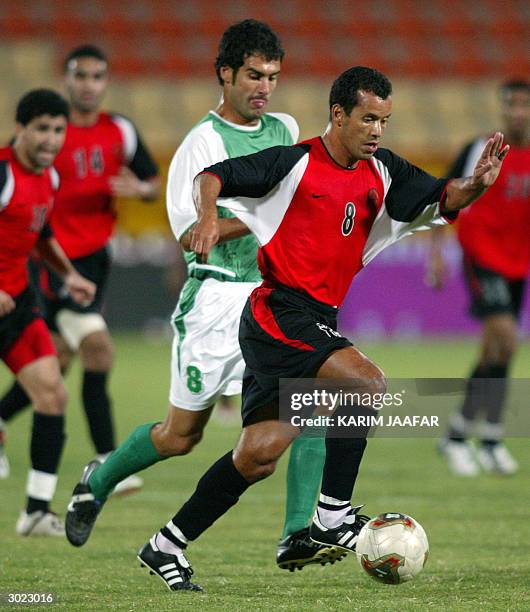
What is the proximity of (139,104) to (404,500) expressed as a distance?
48.0ft

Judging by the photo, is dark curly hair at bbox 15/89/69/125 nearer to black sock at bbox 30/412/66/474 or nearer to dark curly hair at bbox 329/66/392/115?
black sock at bbox 30/412/66/474

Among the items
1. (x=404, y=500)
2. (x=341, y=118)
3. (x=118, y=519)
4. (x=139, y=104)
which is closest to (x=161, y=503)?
(x=118, y=519)

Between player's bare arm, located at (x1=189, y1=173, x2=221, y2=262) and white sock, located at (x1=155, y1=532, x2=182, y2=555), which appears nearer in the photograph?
player's bare arm, located at (x1=189, y1=173, x2=221, y2=262)

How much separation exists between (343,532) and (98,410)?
116 inches

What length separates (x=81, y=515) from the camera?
5.38m

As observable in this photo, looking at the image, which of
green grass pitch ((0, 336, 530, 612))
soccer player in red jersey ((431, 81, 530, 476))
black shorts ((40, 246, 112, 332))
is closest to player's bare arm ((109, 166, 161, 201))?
black shorts ((40, 246, 112, 332))

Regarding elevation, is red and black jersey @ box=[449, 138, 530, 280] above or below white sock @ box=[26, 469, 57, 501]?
above

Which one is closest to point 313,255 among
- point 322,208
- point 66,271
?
point 322,208

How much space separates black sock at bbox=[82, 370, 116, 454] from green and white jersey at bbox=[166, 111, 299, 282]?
2.01m

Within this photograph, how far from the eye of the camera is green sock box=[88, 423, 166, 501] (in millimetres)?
5305

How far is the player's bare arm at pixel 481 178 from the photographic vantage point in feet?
14.6

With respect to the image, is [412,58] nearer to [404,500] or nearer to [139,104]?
[139,104]

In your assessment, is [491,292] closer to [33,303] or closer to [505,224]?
[505,224]

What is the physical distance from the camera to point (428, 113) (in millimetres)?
21656
